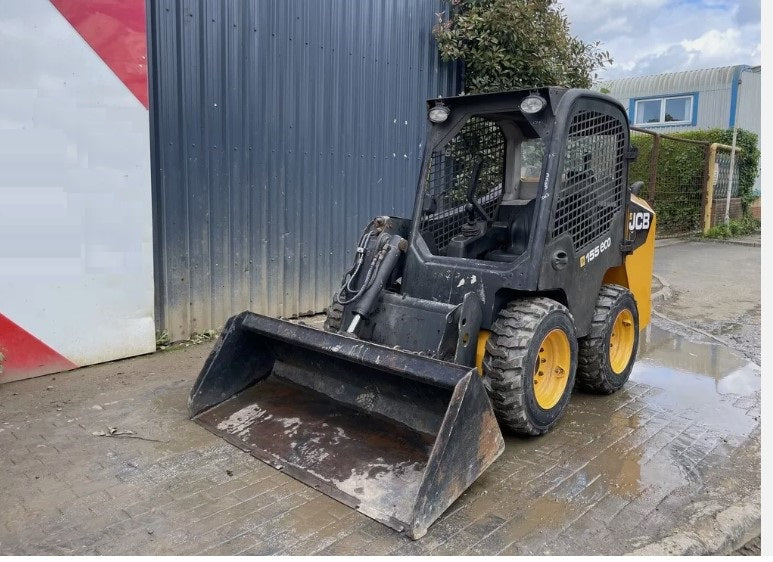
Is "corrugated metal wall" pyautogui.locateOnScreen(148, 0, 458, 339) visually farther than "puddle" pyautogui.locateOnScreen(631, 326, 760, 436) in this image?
Yes

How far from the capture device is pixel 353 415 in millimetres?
3891

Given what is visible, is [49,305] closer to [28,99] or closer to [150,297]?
[150,297]

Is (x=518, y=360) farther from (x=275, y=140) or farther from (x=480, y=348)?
(x=275, y=140)

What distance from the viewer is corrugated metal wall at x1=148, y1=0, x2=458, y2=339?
5.75 m

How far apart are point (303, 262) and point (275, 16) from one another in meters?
2.56

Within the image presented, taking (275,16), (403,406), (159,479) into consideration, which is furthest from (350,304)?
(275,16)

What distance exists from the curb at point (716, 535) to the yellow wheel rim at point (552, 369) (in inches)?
48.1

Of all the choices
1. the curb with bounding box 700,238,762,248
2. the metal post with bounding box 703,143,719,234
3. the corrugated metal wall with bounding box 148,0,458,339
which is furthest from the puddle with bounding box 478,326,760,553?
the metal post with bounding box 703,143,719,234

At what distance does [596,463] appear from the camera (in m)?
3.78

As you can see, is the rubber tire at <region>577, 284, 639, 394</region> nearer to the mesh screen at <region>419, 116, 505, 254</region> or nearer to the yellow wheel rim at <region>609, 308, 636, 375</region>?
the yellow wheel rim at <region>609, 308, 636, 375</region>

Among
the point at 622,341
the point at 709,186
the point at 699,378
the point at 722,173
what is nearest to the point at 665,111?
the point at 722,173

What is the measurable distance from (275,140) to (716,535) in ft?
16.9

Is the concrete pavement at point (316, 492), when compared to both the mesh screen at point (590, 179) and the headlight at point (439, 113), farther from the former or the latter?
the headlight at point (439, 113)

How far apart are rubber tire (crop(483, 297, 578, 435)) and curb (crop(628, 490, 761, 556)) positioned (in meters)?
1.09
